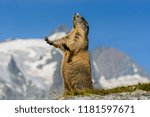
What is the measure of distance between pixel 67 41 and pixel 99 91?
6.19 metres

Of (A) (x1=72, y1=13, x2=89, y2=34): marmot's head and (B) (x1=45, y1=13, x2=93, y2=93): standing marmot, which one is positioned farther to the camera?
(A) (x1=72, y1=13, x2=89, y2=34): marmot's head

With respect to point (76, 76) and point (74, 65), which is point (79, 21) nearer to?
point (74, 65)

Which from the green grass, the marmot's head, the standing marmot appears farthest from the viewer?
the marmot's head

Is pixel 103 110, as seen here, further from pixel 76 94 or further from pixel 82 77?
pixel 82 77

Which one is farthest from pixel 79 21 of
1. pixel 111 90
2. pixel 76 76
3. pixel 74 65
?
pixel 111 90

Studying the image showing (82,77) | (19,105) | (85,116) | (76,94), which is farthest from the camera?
(82,77)

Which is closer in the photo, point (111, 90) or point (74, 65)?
point (111, 90)

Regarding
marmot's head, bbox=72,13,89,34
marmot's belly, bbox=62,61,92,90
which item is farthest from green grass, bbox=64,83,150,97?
marmot's head, bbox=72,13,89,34

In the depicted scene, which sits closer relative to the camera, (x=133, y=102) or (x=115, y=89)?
(x=133, y=102)

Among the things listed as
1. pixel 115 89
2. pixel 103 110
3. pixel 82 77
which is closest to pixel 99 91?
pixel 115 89

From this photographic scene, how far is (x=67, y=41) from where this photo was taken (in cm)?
3388

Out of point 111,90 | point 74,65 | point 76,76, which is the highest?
point 74,65

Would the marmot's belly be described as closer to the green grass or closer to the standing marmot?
the standing marmot

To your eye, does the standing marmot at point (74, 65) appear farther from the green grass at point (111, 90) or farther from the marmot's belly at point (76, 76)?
Result: the green grass at point (111, 90)
